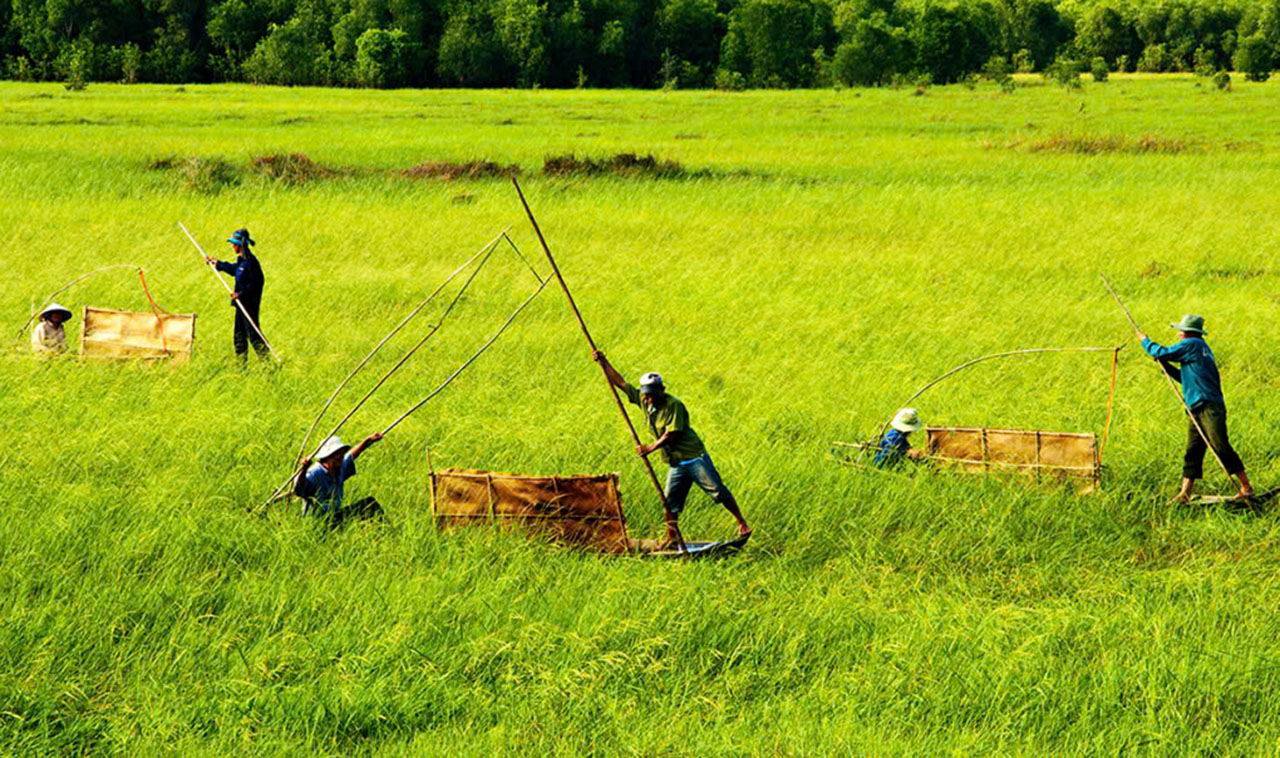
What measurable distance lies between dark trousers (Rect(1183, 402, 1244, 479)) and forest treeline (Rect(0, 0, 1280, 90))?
5734 centimetres

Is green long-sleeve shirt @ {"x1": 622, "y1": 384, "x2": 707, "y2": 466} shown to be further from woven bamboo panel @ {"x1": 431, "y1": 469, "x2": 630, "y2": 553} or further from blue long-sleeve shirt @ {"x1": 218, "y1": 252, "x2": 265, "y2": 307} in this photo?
blue long-sleeve shirt @ {"x1": 218, "y1": 252, "x2": 265, "y2": 307}

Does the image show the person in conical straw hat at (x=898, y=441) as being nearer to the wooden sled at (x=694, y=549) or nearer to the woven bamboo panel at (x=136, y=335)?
the wooden sled at (x=694, y=549)

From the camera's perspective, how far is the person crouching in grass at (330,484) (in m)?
8.34

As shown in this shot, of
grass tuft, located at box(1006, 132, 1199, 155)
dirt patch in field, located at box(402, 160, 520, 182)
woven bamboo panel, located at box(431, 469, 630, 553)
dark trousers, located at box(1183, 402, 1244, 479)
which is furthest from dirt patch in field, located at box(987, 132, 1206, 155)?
woven bamboo panel, located at box(431, 469, 630, 553)

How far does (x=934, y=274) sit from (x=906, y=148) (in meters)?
17.8

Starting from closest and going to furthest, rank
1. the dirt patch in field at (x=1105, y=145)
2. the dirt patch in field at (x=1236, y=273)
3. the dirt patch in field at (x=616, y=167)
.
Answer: the dirt patch in field at (x=1236, y=273)
the dirt patch in field at (x=616, y=167)
the dirt patch in field at (x=1105, y=145)

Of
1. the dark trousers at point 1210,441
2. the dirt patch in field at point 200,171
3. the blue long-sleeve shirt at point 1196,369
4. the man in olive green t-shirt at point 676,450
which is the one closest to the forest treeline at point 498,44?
the dirt patch in field at point 200,171

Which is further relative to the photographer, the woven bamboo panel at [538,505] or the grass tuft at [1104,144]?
the grass tuft at [1104,144]

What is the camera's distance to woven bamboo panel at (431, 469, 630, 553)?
8.20 meters

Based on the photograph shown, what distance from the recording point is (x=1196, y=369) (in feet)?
32.2

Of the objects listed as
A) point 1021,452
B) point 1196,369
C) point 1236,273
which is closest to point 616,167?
point 1236,273

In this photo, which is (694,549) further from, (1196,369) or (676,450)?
(1196,369)

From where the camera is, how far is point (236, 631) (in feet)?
23.6

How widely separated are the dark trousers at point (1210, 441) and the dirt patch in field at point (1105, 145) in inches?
987
